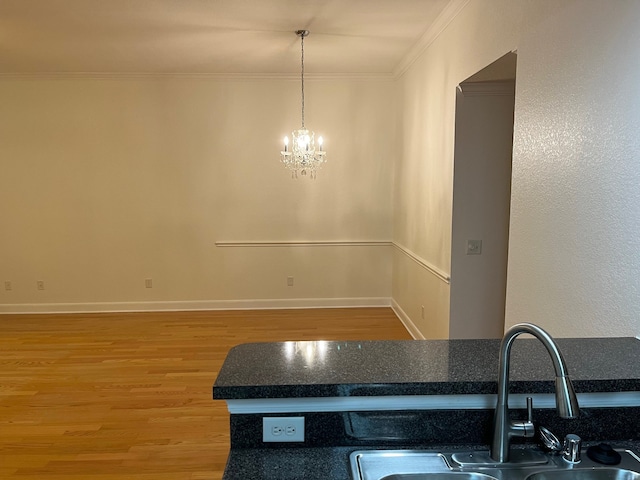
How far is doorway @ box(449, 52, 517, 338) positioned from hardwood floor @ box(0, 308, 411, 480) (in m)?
1.25

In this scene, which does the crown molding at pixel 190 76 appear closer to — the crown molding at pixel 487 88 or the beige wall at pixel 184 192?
the beige wall at pixel 184 192

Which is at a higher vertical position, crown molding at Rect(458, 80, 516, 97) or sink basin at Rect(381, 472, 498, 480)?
crown molding at Rect(458, 80, 516, 97)

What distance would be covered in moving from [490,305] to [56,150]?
4.84 metres

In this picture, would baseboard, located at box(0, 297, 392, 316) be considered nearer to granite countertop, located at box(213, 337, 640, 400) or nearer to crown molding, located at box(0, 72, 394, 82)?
crown molding, located at box(0, 72, 394, 82)

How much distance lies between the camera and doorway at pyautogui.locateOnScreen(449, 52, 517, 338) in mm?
3389

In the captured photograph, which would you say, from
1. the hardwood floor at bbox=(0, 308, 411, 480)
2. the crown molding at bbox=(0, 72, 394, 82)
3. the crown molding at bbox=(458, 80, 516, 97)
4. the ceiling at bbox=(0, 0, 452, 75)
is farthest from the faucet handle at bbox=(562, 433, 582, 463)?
the crown molding at bbox=(0, 72, 394, 82)

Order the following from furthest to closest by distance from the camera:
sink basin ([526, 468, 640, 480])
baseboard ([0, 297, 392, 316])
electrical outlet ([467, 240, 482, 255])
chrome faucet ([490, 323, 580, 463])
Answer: baseboard ([0, 297, 392, 316]), electrical outlet ([467, 240, 482, 255]), sink basin ([526, 468, 640, 480]), chrome faucet ([490, 323, 580, 463])

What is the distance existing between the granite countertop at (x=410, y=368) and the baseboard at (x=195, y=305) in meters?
4.36

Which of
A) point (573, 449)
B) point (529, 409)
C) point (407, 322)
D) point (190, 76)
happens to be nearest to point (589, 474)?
point (573, 449)

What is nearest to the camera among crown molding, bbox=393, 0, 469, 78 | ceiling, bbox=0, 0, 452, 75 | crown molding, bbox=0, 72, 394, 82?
crown molding, bbox=393, 0, 469, 78

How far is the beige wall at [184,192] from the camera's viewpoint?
5383mm

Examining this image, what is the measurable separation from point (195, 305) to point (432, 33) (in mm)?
3902

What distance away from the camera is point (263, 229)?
5.68 metres

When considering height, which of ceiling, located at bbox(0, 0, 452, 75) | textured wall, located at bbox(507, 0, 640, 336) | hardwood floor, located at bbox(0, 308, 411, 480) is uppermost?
ceiling, located at bbox(0, 0, 452, 75)
